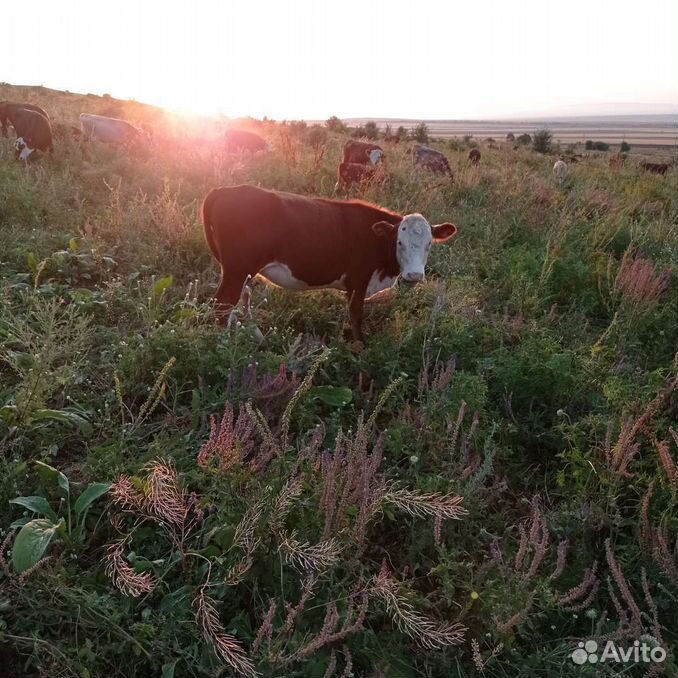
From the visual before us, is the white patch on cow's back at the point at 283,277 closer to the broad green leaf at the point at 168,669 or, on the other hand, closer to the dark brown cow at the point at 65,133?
the broad green leaf at the point at 168,669

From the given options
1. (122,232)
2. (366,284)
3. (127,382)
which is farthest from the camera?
(122,232)

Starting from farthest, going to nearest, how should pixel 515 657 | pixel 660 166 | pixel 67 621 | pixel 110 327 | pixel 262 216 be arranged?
pixel 660 166, pixel 262 216, pixel 110 327, pixel 515 657, pixel 67 621

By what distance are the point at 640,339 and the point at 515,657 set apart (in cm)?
375

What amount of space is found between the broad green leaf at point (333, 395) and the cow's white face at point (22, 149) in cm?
805

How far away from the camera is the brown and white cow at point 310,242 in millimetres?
4465

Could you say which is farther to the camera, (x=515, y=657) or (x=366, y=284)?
(x=366, y=284)

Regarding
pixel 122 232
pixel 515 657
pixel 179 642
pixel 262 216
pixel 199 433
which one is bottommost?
pixel 515 657

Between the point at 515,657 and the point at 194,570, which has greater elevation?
the point at 194,570

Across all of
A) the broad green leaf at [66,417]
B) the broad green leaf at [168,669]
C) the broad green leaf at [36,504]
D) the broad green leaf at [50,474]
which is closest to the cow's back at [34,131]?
the broad green leaf at [66,417]

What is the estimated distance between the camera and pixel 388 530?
2842 millimetres

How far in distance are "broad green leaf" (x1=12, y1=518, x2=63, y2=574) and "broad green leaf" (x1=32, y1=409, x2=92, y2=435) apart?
2.40 ft

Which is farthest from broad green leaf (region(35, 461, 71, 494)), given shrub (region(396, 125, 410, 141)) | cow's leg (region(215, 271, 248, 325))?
shrub (region(396, 125, 410, 141))

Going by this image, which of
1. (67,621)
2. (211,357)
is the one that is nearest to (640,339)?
(211,357)

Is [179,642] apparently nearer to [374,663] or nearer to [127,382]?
[374,663]
